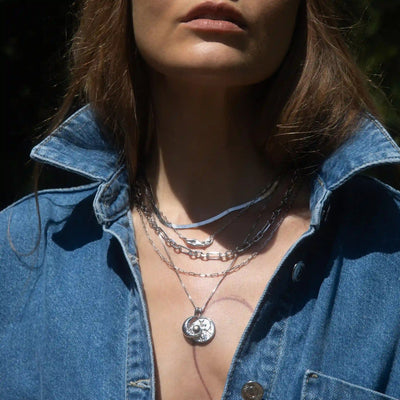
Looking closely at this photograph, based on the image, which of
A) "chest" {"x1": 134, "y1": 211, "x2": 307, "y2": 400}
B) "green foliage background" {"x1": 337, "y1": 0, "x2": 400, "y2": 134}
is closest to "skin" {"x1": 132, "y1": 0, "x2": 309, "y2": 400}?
"chest" {"x1": 134, "y1": 211, "x2": 307, "y2": 400}

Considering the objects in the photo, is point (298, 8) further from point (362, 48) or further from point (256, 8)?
point (362, 48)

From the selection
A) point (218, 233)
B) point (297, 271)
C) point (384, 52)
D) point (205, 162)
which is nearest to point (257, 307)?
point (297, 271)

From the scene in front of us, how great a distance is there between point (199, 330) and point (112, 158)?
1.53 feet

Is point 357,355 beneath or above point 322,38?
beneath

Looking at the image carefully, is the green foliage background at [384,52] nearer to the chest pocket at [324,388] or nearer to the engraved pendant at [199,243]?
the engraved pendant at [199,243]

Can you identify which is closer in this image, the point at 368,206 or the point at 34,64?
the point at 368,206

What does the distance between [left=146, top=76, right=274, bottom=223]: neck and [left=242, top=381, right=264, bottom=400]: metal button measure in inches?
15.2

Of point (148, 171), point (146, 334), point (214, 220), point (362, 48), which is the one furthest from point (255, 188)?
point (362, 48)

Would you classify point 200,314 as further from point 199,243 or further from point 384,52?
point 384,52

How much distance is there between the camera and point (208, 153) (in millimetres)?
1982

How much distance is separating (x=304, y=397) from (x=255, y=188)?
0.46 meters

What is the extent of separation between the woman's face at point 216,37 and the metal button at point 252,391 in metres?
0.57

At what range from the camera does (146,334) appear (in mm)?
1814

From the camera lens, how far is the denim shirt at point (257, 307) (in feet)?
5.69
